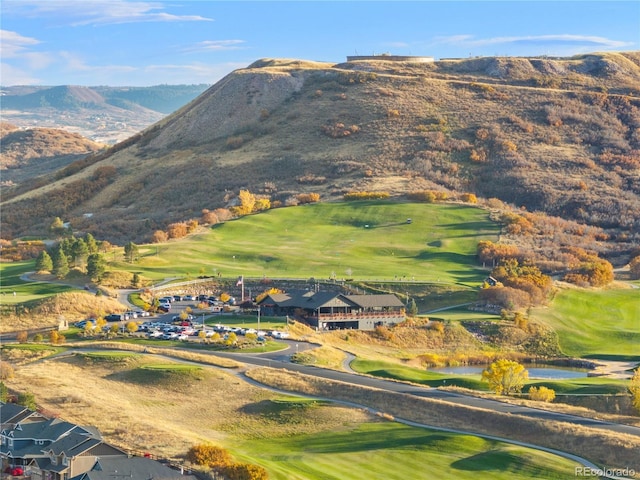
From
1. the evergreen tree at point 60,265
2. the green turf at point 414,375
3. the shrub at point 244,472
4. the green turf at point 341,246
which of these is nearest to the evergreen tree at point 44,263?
the evergreen tree at point 60,265

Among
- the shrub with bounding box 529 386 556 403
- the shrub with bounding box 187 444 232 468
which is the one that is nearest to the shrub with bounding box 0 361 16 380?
the shrub with bounding box 187 444 232 468

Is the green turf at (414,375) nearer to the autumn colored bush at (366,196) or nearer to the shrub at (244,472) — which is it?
the shrub at (244,472)

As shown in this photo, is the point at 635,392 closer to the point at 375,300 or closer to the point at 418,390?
the point at 418,390

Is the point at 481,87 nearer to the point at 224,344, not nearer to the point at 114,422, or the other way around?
the point at 224,344

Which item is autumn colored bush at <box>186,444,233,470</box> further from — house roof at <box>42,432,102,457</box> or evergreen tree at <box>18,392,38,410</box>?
evergreen tree at <box>18,392,38,410</box>

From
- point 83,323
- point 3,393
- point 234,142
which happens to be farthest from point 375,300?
point 234,142

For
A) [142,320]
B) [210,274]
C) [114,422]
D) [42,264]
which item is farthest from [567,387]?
[42,264]

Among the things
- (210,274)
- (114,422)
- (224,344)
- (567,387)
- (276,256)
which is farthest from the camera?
(276,256)
